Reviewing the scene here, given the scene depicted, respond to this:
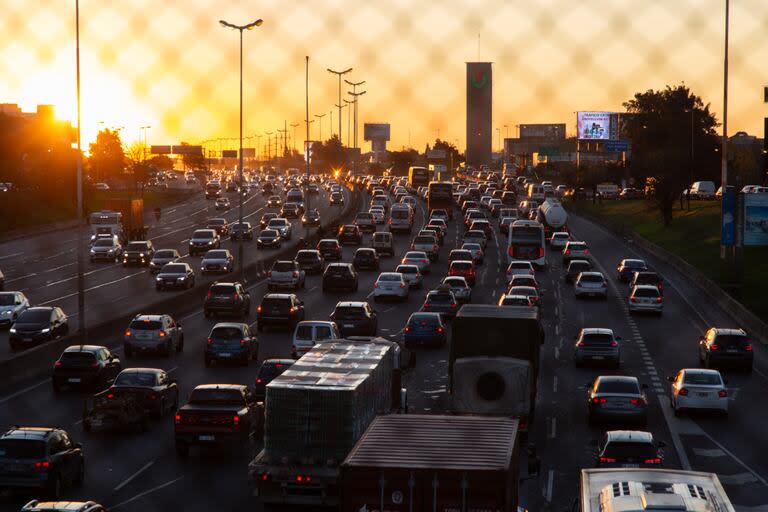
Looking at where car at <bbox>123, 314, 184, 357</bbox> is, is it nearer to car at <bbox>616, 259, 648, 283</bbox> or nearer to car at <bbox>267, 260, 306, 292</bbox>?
car at <bbox>267, 260, 306, 292</bbox>

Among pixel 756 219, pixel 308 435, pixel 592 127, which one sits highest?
pixel 592 127

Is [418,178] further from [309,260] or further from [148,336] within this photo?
[148,336]

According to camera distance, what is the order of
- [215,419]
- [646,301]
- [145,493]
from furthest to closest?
[646,301]
[215,419]
[145,493]

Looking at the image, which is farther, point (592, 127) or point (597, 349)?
A: point (592, 127)

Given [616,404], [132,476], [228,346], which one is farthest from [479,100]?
[228,346]

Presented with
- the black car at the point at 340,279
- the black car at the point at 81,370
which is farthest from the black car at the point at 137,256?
the black car at the point at 81,370

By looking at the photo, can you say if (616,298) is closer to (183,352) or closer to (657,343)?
(657,343)

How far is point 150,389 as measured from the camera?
21.8 metres

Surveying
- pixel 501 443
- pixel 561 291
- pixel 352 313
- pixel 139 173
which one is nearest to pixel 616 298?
pixel 561 291

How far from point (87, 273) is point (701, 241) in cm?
2899

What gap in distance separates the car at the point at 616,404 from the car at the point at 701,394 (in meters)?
1.17

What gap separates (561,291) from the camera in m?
46.5

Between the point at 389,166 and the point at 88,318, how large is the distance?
438 feet

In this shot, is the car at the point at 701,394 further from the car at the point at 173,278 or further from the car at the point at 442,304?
the car at the point at 173,278
